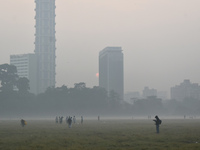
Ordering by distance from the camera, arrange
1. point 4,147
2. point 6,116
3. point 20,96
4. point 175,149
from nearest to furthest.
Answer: point 175,149
point 4,147
point 6,116
point 20,96

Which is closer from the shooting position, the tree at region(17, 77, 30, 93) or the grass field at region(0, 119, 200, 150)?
the grass field at region(0, 119, 200, 150)

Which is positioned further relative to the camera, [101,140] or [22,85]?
[22,85]

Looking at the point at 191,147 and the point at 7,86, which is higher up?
the point at 7,86

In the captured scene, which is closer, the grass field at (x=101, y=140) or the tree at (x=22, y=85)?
the grass field at (x=101, y=140)

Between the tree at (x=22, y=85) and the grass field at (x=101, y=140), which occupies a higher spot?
the tree at (x=22, y=85)

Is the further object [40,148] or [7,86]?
[7,86]

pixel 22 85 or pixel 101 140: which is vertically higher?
pixel 22 85

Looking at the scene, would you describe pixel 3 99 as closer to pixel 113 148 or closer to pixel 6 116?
pixel 6 116

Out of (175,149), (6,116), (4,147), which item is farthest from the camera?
(6,116)

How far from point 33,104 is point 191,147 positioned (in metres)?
Result: 177

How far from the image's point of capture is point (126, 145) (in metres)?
28.7

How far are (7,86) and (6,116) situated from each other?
2319 cm

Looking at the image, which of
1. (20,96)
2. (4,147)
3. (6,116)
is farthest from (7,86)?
(4,147)

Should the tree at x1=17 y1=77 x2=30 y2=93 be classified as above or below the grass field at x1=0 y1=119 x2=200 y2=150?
above
